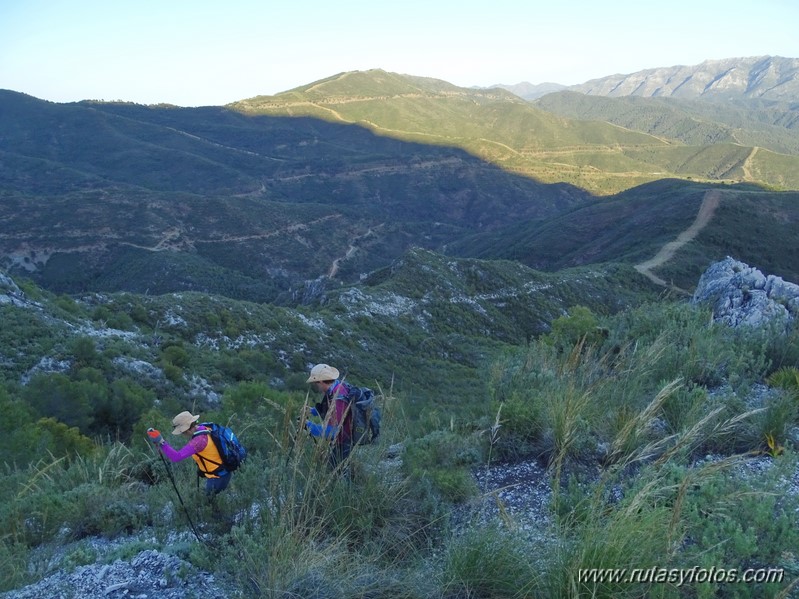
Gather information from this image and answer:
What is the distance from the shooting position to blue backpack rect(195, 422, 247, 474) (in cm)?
414

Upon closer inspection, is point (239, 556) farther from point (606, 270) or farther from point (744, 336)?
point (606, 270)

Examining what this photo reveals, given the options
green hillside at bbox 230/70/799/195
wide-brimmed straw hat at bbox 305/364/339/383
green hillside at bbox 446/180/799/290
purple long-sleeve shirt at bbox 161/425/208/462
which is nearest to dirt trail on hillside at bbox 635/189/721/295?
green hillside at bbox 446/180/799/290

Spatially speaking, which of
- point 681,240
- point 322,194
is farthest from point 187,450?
point 322,194

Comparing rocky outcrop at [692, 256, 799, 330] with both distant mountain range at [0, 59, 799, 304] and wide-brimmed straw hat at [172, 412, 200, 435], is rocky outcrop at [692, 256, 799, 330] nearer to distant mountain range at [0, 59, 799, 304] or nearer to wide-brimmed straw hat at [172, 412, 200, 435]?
wide-brimmed straw hat at [172, 412, 200, 435]

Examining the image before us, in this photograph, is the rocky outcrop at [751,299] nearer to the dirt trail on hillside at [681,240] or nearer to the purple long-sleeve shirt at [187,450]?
the purple long-sleeve shirt at [187,450]

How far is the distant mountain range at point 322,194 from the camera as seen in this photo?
54.6 metres

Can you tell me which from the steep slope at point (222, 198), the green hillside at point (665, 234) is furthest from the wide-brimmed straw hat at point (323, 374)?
the green hillside at point (665, 234)

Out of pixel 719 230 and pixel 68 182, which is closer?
pixel 719 230

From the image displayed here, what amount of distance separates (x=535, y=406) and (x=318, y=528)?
2.14 m

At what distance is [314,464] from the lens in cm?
305

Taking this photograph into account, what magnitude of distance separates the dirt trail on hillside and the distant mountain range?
4.05ft

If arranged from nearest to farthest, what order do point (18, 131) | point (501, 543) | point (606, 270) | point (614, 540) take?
point (614, 540) < point (501, 543) < point (606, 270) < point (18, 131)

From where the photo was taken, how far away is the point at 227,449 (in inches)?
164

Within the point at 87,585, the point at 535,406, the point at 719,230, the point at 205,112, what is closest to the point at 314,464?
the point at 87,585
